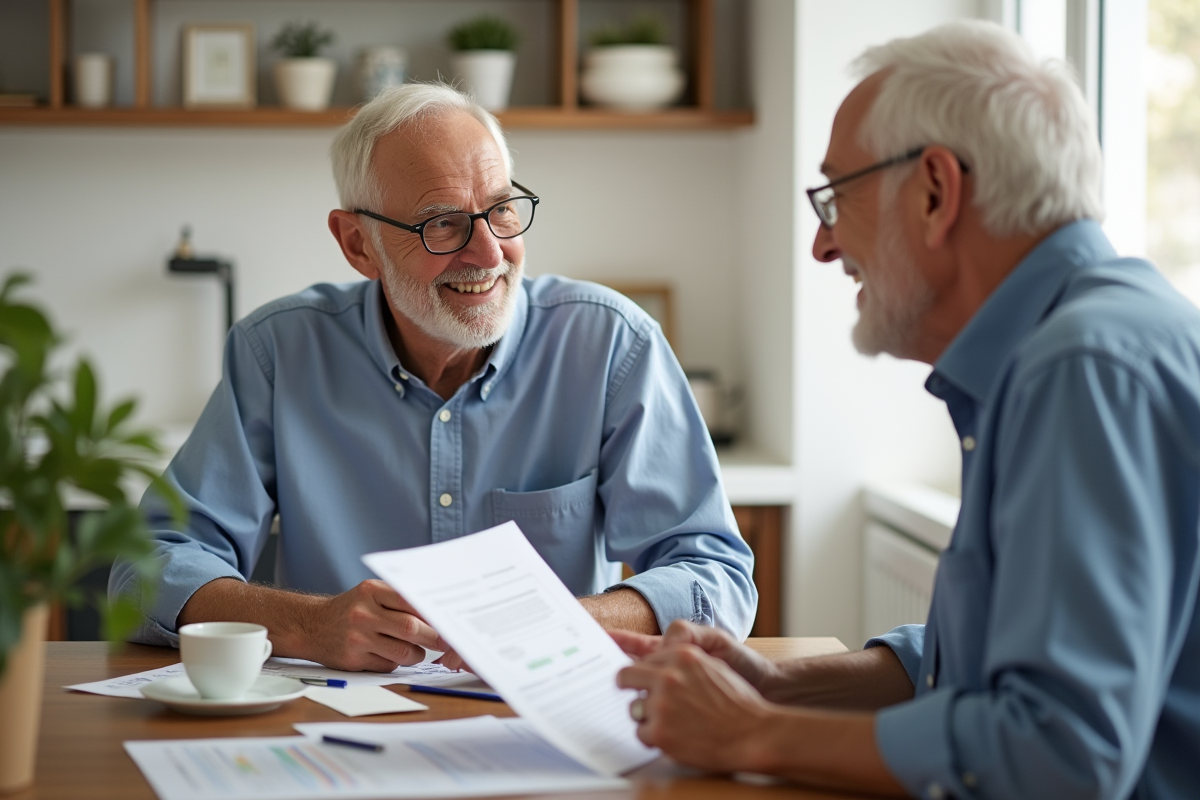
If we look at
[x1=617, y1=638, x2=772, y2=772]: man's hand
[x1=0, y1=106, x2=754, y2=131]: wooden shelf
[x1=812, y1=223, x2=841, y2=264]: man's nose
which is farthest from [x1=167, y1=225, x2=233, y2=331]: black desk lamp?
[x1=617, y1=638, x2=772, y2=772]: man's hand

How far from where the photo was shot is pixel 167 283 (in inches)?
138

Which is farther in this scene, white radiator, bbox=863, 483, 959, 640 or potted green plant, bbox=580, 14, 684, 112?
potted green plant, bbox=580, 14, 684, 112

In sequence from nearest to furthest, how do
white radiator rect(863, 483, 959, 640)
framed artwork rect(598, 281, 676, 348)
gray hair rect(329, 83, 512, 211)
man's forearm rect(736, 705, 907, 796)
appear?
1. man's forearm rect(736, 705, 907, 796)
2. gray hair rect(329, 83, 512, 211)
3. white radiator rect(863, 483, 959, 640)
4. framed artwork rect(598, 281, 676, 348)

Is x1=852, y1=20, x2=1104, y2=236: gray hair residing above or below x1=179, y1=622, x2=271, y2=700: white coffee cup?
above

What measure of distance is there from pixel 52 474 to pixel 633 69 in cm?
265

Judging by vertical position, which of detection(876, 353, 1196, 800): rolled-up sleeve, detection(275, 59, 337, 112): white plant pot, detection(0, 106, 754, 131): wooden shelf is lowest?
detection(876, 353, 1196, 800): rolled-up sleeve

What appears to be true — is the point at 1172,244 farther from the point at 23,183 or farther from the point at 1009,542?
the point at 23,183

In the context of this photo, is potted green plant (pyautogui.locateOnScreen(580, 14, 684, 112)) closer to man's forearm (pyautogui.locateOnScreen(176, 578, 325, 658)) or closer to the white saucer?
man's forearm (pyautogui.locateOnScreen(176, 578, 325, 658))

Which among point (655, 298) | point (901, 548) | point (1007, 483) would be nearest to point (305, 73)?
point (655, 298)

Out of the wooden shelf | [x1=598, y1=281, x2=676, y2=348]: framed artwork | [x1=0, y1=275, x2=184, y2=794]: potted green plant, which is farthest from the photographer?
[x1=598, y1=281, x2=676, y2=348]: framed artwork

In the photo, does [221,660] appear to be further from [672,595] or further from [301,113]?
[301,113]

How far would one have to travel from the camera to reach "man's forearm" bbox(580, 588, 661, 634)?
1461 millimetres

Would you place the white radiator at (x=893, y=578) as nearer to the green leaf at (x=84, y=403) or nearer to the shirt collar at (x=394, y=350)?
the shirt collar at (x=394, y=350)

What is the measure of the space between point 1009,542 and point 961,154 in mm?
372
